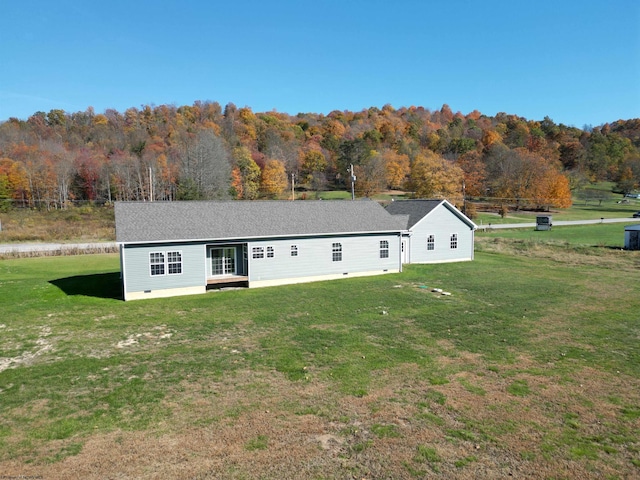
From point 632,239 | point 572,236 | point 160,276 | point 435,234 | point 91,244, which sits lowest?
point 572,236

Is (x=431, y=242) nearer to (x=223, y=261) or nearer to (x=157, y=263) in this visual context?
(x=223, y=261)

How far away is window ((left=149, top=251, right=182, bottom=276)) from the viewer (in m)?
21.6

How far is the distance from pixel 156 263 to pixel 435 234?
1921cm

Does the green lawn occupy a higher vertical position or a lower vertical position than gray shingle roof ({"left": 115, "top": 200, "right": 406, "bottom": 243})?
lower

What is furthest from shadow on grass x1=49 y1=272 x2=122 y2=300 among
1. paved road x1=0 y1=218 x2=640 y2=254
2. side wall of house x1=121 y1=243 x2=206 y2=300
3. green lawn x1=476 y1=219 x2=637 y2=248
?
green lawn x1=476 y1=219 x2=637 y2=248

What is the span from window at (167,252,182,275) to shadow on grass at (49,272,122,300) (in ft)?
9.23

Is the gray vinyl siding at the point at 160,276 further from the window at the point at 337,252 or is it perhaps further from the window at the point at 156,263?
the window at the point at 337,252

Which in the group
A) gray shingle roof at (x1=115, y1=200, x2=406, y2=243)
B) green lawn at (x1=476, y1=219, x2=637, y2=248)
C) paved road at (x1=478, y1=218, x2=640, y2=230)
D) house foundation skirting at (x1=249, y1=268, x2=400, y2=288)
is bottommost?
green lawn at (x1=476, y1=219, x2=637, y2=248)

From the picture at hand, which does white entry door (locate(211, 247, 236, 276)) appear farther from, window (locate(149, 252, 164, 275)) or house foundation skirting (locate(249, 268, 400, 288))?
window (locate(149, 252, 164, 275))

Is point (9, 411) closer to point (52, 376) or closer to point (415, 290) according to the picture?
Result: point (52, 376)

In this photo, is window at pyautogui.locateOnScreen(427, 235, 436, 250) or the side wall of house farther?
window at pyautogui.locateOnScreen(427, 235, 436, 250)

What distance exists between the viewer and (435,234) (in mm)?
31375

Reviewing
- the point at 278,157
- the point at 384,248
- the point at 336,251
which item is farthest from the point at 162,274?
the point at 278,157

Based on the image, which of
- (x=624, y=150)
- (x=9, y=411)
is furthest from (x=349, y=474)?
(x=624, y=150)
